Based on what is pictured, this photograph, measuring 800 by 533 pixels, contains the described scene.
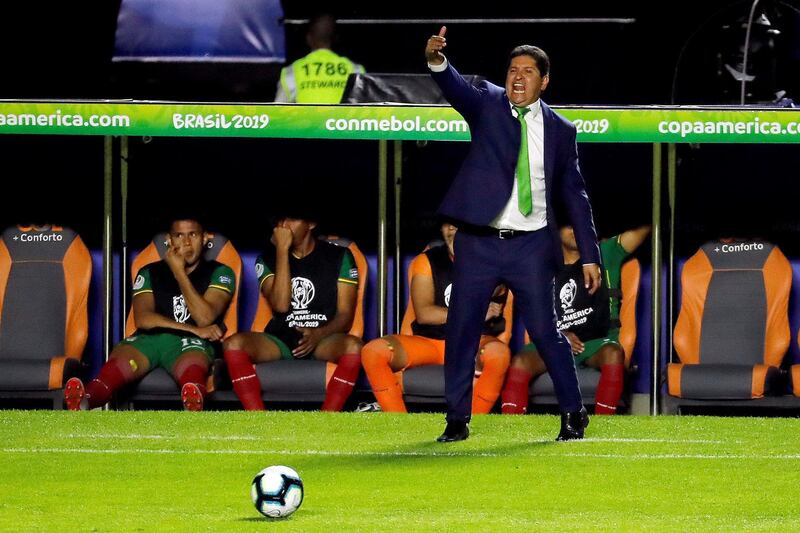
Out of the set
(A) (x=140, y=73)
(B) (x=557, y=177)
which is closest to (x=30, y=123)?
(A) (x=140, y=73)

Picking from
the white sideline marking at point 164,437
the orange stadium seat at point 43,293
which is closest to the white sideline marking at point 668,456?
the white sideline marking at point 164,437

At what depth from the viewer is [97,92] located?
11914mm

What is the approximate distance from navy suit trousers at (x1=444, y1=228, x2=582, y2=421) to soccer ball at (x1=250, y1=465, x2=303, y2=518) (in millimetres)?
1808

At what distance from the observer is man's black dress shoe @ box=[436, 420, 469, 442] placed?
24.9ft

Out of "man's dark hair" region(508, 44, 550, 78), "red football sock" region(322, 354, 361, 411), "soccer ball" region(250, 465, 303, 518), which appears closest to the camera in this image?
"soccer ball" region(250, 465, 303, 518)

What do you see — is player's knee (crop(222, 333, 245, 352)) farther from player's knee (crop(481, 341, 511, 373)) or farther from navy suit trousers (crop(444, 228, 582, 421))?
navy suit trousers (crop(444, 228, 582, 421))

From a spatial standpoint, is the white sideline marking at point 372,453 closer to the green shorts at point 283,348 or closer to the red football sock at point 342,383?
the red football sock at point 342,383

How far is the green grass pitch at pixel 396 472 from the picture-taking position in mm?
5805

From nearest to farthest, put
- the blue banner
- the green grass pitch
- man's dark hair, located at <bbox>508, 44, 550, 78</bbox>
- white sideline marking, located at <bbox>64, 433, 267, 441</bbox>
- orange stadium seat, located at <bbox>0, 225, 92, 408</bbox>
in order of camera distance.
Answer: the green grass pitch
man's dark hair, located at <bbox>508, 44, 550, 78</bbox>
white sideline marking, located at <bbox>64, 433, 267, 441</bbox>
orange stadium seat, located at <bbox>0, 225, 92, 408</bbox>
the blue banner

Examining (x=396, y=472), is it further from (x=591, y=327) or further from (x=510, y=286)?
(x=591, y=327)

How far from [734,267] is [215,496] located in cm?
507

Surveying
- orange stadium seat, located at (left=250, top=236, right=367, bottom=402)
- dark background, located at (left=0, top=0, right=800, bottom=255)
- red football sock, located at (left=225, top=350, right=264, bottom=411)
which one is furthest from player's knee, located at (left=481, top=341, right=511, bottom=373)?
dark background, located at (left=0, top=0, right=800, bottom=255)

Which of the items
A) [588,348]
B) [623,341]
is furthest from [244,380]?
[623,341]

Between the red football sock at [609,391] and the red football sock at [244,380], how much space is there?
1.85m
